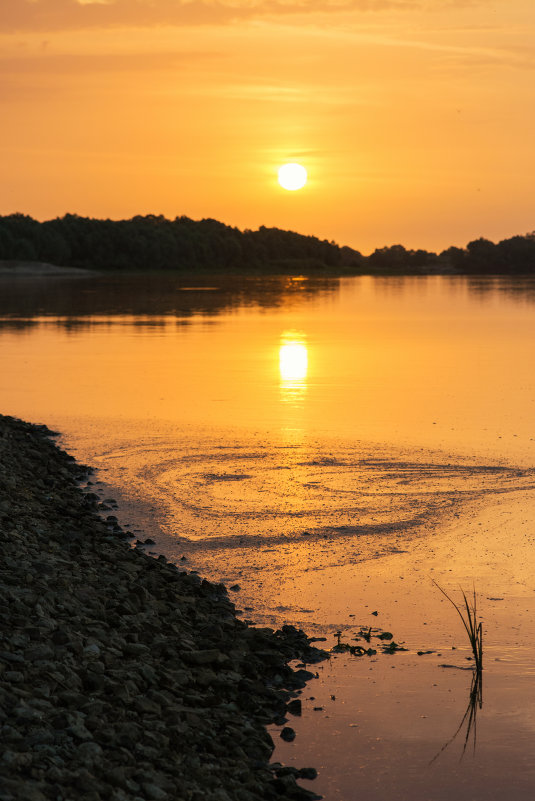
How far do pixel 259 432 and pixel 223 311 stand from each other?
150 feet

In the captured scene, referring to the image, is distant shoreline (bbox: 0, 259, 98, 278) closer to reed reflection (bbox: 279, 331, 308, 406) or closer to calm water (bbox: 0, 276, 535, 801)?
reed reflection (bbox: 279, 331, 308, 406)

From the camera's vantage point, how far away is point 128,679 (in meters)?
8.77

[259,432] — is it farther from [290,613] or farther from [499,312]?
[499,312]

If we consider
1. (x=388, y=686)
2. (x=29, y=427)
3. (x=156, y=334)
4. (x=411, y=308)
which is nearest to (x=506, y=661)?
(x=388, y=686)

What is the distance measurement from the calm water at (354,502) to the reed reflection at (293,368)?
0.38 feet

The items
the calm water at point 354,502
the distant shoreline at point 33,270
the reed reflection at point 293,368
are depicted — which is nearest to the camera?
the calm water at point 354,502

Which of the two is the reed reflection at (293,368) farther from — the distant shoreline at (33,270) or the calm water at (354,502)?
the distant shoreline at (33,270)

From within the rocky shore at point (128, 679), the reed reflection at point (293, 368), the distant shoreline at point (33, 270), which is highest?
the distant shoreline at point (33, 270)

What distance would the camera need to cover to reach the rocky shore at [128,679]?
286 inches

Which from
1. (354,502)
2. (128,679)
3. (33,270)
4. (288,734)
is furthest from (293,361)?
(33,270)

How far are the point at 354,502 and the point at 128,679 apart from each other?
7.82 m

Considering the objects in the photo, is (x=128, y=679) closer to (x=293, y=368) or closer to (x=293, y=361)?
(x=293, y=368)

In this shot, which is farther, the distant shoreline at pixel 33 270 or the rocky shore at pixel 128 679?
the distant shoreline at pixel 33 270

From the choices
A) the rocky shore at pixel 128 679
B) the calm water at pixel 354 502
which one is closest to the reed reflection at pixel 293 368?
the calm water at pixel 354 502
